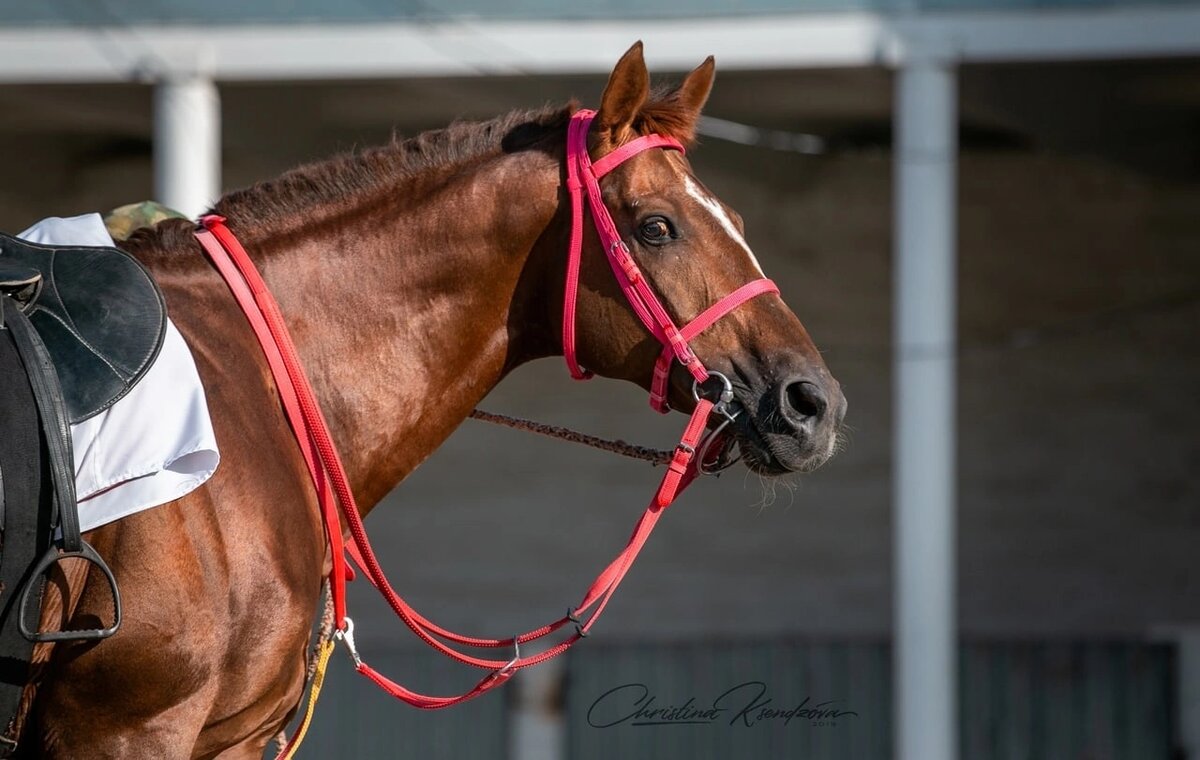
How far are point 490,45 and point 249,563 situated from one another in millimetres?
3464

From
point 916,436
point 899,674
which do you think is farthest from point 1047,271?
point 899,674

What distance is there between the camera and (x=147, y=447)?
1.93 m

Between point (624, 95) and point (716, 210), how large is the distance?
0.26 m

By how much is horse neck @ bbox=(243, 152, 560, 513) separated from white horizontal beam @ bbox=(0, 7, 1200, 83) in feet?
8.96

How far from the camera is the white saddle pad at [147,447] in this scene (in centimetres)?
190

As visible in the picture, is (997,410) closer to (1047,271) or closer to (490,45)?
(1047,271)

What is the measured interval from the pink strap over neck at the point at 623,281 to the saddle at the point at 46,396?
70 cm

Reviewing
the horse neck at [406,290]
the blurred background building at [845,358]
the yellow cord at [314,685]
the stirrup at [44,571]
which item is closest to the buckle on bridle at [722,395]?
the horse neck at [406,290]

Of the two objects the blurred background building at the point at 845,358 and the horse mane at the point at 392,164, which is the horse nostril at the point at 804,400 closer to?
the horse mane at the point at 392,164

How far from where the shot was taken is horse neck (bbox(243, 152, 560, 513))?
2.30 meters

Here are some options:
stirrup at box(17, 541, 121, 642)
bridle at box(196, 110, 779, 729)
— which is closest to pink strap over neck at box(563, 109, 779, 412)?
bridle at box(196, 110, 779, 729)

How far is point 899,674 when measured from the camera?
199 inches

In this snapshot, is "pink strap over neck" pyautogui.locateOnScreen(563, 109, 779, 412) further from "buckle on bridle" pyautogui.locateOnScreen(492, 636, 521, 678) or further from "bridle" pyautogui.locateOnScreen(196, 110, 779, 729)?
"buckle on bridle" pyautogui.locateOnScreen(492, 636, 521, 678)

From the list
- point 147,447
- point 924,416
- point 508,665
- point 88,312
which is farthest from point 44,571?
point 924,416
